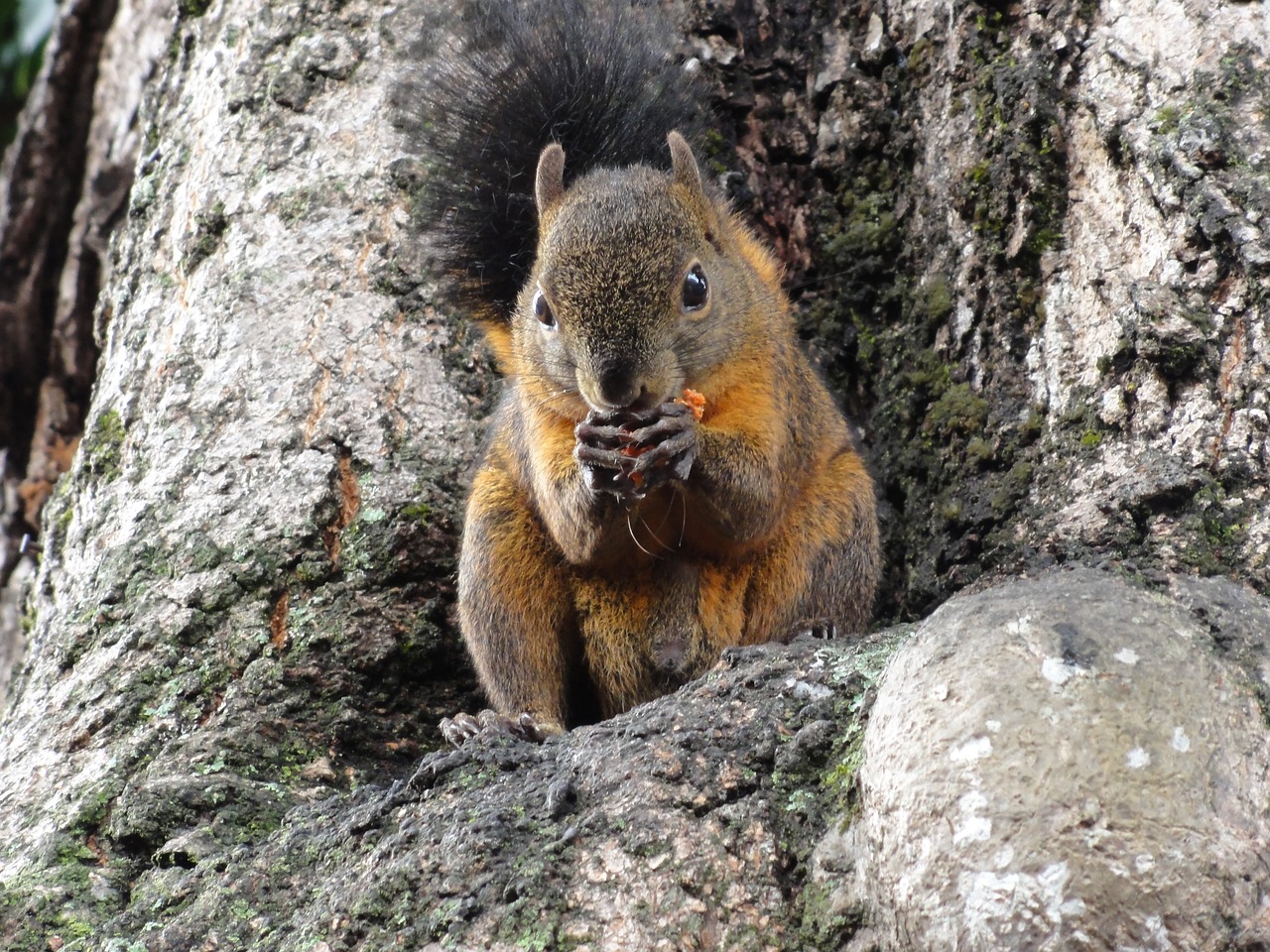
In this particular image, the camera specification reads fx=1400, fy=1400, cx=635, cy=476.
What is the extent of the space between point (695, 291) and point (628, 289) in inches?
6.9

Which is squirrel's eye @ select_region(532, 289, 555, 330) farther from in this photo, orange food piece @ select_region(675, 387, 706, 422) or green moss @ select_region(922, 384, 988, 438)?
green moss @ select_region(922, 384, 988, 438)

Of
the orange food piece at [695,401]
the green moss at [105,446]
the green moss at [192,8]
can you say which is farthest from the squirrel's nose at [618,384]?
the green moss at [192,8]

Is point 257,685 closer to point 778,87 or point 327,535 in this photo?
point 327,535

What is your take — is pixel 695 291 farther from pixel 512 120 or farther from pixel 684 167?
pixel 512 120

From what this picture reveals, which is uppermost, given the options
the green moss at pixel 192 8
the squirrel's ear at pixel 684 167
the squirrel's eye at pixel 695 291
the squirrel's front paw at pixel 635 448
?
the green moss at pixel 192 8

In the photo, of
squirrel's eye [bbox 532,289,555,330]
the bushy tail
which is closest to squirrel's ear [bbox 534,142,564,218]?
the bushy tail

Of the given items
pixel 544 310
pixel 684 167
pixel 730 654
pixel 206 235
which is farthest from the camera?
pixel 206 235

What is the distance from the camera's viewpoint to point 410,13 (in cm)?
375

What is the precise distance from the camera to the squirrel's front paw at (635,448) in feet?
8.25

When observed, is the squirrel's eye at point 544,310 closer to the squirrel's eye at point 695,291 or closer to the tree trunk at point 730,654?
the squirrel's eye at point 695,291

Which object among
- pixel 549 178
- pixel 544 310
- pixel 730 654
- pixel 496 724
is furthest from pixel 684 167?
pixel 496 724

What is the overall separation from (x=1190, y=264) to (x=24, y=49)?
16.4ft

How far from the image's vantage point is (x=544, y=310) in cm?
277

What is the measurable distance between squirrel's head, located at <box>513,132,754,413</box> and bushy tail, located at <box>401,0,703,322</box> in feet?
0.81
